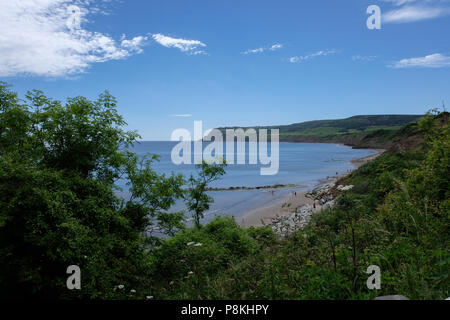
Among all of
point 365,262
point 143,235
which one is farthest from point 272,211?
point 365,262

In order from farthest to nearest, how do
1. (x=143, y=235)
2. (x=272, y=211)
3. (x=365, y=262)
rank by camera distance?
1. (x=272, y=211)
2. (x=143, y=235)
3. (x=365, y=262)

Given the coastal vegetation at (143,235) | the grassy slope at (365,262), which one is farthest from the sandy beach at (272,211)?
the grassy slope at (365,262)

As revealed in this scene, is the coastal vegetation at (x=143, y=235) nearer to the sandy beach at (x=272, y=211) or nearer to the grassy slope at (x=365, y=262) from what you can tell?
the grassy slope at (x=365, y=262)

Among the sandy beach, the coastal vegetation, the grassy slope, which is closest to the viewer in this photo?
the grassy slope

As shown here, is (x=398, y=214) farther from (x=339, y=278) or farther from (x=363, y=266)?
(x=339, y=278)

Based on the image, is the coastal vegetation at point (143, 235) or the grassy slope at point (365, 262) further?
the coastal vegetation at point (143, 235)

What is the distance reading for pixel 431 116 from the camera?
8523 millimetres

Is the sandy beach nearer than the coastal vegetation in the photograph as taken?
No

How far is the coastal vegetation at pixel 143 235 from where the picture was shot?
420cm

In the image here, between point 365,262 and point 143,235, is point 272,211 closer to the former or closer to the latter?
point 143,235

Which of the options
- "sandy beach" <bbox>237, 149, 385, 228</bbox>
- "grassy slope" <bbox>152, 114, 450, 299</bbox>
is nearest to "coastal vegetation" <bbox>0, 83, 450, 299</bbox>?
"grassy slope" <bbox>152, 114, 450, 299</bbox>

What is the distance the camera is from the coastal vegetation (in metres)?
4.20

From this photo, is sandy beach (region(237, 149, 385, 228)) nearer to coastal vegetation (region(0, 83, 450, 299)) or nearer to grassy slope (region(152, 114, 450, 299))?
coastal vegetation (region(0, 83, 450, 299))

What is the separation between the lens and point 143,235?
12930 millimetres
